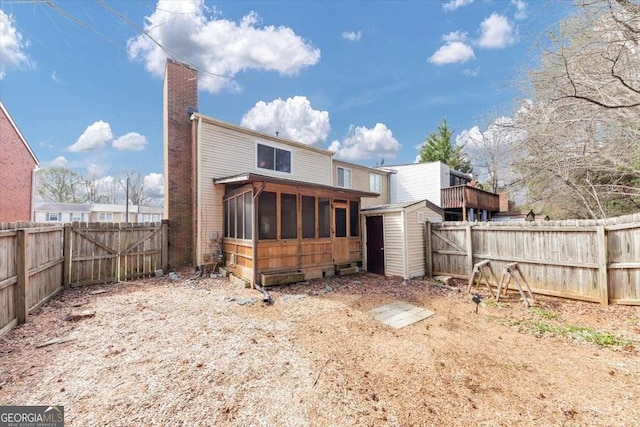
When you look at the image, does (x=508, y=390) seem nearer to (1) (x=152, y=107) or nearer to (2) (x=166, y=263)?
(2) (x=166, y=263)

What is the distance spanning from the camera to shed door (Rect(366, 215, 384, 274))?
9.62 metres

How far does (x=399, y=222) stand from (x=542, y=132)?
4474 millimetres

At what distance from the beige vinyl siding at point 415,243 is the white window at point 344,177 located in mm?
6742

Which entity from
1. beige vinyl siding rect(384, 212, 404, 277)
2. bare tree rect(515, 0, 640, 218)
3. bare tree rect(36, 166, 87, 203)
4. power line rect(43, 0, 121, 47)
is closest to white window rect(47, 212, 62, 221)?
bare tree rect(36, 166, 87, 203)

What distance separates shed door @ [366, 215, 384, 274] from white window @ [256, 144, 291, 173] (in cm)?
438

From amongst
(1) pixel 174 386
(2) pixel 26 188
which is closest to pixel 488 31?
(1) pixel 174 386

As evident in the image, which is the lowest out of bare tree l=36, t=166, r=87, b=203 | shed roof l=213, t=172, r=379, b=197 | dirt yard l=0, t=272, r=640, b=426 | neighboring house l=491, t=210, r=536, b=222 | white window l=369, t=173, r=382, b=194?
dirt yard l=0, t=272, r=640, b=426

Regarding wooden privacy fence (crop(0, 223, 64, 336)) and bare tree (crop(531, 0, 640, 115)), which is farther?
bare tree (crop(531, 0, 640, 115))

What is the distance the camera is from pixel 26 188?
597 inches

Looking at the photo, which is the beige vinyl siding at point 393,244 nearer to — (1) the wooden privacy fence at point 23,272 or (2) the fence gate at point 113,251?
(2) the fence gate at point 113,251

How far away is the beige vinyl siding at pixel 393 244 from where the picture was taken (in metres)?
8.91

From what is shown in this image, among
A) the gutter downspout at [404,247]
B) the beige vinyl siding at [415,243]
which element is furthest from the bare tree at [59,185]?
the beige vinyl siding at [415,243]

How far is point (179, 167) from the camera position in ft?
31.6

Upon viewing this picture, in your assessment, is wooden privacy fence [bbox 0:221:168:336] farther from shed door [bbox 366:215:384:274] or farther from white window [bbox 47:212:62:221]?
white window [bbox 47:212:62:221]
